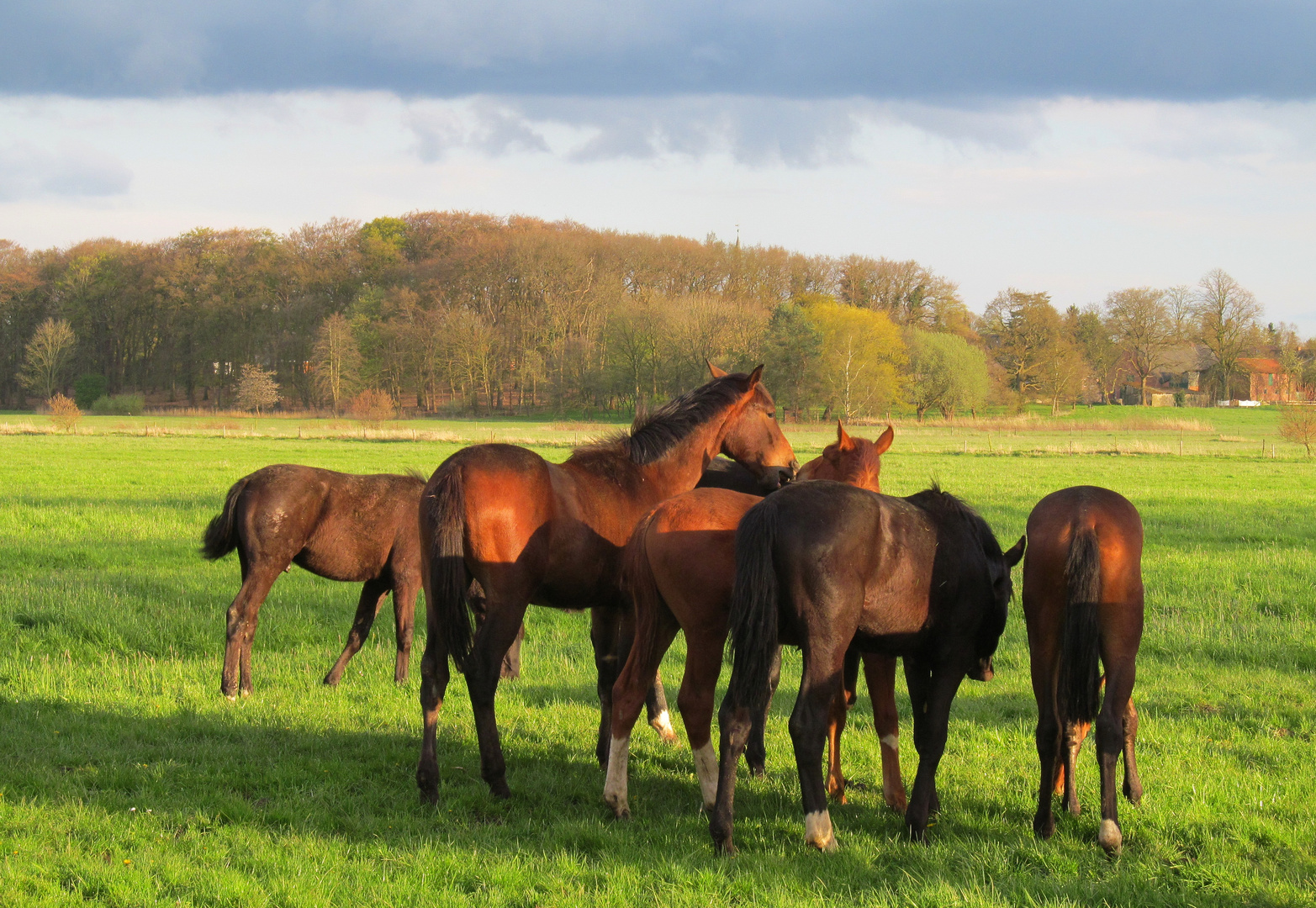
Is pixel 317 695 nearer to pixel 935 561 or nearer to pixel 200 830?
pixel 200 830

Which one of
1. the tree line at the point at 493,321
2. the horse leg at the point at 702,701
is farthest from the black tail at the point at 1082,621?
the tree line at the point at 493,321

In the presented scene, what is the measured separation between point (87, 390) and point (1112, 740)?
79.4m

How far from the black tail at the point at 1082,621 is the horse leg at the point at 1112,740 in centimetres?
8

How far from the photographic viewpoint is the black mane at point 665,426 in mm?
5965

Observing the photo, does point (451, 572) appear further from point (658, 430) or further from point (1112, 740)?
point (1112, 740)

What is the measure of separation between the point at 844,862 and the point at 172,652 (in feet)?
20.7

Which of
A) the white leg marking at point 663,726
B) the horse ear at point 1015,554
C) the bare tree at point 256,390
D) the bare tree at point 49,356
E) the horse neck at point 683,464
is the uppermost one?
the bare tree at point 49,356

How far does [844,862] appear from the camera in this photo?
410cm

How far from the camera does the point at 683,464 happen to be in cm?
608

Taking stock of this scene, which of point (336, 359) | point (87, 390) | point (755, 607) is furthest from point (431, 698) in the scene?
point (87, 390)

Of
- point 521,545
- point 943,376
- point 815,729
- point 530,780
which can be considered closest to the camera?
point 815,729

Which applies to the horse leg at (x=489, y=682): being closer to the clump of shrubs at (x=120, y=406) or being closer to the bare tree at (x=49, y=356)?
the clump of shrubs at (x=120, y=406)

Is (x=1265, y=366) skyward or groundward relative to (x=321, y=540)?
skyward

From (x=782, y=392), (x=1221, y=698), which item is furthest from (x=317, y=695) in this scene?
(x=782, y=392)
